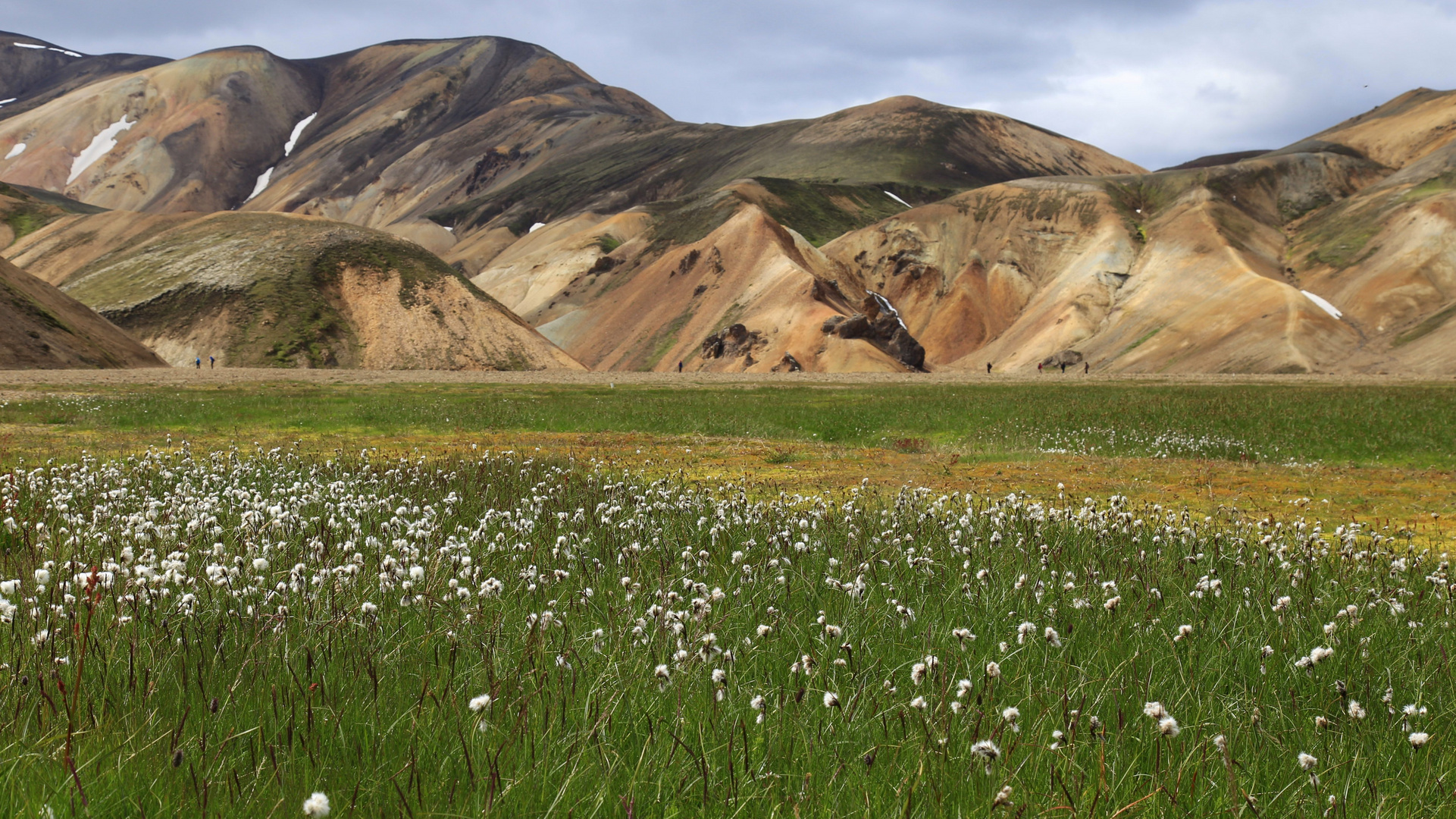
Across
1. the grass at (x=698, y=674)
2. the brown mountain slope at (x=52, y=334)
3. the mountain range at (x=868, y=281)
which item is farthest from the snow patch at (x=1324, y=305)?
the brown mountain slope at (x=52, y=334)

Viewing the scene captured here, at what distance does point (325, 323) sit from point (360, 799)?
9639cm

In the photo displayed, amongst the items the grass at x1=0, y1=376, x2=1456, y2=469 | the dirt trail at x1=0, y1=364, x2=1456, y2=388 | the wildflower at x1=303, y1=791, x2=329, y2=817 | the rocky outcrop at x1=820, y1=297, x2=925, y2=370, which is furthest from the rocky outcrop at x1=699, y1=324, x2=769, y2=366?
the wildflower at x1=303, y1=791, x2=329, y2=817

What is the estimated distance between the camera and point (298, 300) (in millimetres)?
92188

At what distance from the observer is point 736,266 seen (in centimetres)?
11412

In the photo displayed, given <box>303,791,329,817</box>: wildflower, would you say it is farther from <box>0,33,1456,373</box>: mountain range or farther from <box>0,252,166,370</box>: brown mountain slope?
<box>0,33,1456,373</box>: mountain range

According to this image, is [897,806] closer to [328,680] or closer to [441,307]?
[328,680]

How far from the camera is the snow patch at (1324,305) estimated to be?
331 ft

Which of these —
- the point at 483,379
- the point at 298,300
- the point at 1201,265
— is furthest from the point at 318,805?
the point at 1201,265

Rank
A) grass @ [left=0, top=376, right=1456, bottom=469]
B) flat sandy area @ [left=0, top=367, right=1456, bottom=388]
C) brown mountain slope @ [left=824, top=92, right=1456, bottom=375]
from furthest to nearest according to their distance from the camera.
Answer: brown mountain slope @ [left=824, top=92, right=1456, bottom=375] → flat sandy area @ [left=0, top=367, right=1456, bottom=388] → grass @ [left=0, top=376, right=1456, bottom=469]

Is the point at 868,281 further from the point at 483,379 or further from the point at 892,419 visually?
the point at 892,419

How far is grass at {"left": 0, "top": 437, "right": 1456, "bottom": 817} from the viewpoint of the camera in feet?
11.5

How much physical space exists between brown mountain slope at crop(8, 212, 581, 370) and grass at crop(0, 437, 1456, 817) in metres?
87.9

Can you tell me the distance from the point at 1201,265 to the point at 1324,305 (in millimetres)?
14004

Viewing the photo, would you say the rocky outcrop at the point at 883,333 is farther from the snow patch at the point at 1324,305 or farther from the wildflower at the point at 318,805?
the wildflower at the point at 318,805
